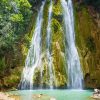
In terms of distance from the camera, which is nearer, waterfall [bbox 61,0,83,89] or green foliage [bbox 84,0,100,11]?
waterfall [bbox 61,0,83,89]

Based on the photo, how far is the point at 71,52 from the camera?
28.0m

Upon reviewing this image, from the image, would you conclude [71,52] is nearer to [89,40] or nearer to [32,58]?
[89,40]

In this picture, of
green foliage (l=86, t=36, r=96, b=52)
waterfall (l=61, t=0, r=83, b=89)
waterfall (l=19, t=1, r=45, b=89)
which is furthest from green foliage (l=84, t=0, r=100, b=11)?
waterfall (l=19, t=1, r=45, b=89)

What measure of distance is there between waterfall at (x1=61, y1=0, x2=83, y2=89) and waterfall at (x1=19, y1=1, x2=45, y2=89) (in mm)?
2425

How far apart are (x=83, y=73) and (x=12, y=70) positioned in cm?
599

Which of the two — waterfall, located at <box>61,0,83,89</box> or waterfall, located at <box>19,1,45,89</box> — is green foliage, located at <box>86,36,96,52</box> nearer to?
waterfall, located at <box>61,0,83,89</box>

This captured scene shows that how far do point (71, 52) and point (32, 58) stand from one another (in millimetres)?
3486

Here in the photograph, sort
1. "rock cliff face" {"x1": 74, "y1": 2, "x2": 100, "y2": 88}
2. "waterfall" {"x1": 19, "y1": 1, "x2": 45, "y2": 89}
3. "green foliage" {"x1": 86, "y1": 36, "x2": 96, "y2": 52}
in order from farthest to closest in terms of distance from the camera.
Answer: "green foliage" {"x1": 86, "y1": 36, "x2": 96, "y2": 52}
"rock cliff face" {"x1": 74, "y1": 2, "x2": 100, "y2": 88}
"waterfall" {"x1": 19, "y1": 1, "x2": 45, "y2": 89}

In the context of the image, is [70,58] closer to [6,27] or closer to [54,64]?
[54,64]

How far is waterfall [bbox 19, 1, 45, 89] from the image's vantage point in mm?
25672

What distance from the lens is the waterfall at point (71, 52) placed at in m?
26.6

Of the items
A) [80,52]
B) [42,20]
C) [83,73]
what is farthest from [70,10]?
[83,73]

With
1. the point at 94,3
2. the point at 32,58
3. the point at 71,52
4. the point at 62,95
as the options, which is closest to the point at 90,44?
the point at 71,52

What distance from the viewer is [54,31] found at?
93.9 ft
